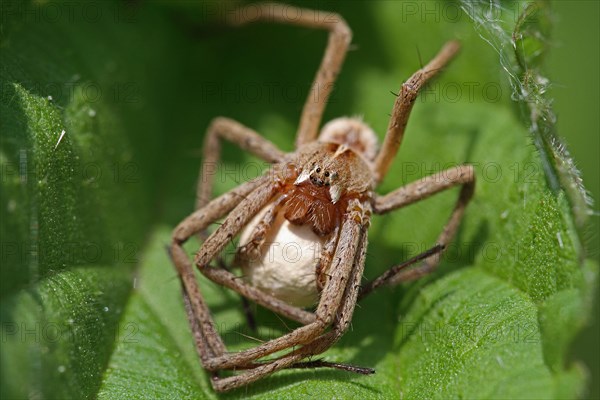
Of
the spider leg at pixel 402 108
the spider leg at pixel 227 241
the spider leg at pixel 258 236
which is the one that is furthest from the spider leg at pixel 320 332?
the spider leg at pixel 402 108

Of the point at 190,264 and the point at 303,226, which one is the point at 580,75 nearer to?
the point at 303,226

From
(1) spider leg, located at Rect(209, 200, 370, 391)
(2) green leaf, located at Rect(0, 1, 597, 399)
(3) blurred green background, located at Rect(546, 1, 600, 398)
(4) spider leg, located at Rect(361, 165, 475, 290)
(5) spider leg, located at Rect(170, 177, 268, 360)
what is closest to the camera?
(2) green leaf, located at Rect(0, 1, 597, 399)

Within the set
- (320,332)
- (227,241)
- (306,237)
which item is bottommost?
(320,332)

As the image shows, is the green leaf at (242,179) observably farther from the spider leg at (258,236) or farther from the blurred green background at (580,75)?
the blurred green background at (580,75)

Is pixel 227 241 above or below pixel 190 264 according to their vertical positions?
above

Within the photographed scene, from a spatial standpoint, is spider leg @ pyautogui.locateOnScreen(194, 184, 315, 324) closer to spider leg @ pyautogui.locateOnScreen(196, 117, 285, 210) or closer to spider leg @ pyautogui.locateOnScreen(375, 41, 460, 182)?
spider leg @ pyautogui.locateOnScreen(196, 117, 285, 210)

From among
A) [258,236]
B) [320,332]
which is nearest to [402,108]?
[258,236]

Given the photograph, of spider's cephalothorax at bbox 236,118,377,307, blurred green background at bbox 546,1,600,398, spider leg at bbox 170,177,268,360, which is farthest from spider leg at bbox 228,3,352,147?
blurred green background at bbox 546,1,600,398
